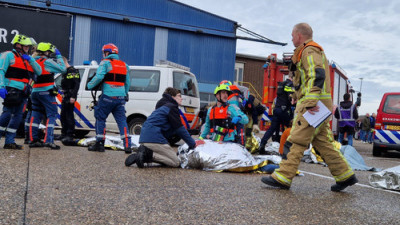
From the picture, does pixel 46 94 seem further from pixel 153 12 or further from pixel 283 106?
pixel 153 12

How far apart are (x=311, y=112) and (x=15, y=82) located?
4588mm

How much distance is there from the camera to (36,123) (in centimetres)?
759

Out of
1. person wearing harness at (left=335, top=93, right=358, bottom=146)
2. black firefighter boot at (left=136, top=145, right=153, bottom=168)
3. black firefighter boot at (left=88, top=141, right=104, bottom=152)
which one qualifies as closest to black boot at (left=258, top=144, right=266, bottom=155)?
black firefighter boot at (left=88, top=141, right=104, bottom=152)

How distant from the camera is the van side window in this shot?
979cm

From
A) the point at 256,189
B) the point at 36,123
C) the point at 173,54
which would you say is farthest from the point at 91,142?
the point at 173,54

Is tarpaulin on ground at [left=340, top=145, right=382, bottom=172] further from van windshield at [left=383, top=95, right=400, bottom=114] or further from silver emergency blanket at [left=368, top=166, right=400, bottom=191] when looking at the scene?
van windshield at [left=383, top=95, right=400, bottom=114]

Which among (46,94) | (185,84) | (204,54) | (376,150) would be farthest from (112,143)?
(204,54)

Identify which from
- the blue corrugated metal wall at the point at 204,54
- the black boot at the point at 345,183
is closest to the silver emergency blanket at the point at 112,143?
the black boot at the point at 345,183

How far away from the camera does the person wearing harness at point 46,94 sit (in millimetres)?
7410

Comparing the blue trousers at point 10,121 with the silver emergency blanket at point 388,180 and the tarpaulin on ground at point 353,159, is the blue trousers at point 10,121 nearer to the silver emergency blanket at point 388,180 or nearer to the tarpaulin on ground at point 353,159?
the silver emergency blanket at point 388,180

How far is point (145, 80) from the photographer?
32.4 feet

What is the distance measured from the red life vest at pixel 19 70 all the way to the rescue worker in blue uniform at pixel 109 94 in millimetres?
1029

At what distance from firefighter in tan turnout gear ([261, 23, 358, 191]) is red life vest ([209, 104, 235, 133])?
2.14 m

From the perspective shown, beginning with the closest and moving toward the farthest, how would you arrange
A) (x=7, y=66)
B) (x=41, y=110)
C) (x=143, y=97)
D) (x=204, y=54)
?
1. (x=7, y=66)
2. (x=41, y=110)
3. (x=143, y=97)
4. (x=204, y=54)
